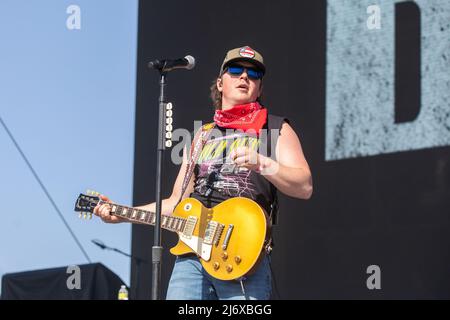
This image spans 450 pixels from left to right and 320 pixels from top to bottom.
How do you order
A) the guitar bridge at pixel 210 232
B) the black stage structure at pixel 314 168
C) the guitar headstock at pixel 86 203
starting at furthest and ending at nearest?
the black stage structure at pixel 314 168 → the guitar headstock at pixel 86 203 → the guitar bridge at pixel 210 232

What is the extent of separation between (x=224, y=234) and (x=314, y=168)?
367 centimetres

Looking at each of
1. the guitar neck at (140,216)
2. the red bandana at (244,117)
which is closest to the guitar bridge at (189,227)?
the guitar neck at (140,216)

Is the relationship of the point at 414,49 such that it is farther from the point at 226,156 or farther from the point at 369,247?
the point at 226,156

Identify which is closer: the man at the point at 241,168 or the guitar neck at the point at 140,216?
the man at the point at 241,168

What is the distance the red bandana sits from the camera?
12.6ft

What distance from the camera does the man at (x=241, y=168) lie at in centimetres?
360

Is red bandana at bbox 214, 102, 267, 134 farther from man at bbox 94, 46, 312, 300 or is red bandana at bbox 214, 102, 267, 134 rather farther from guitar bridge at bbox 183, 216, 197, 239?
guitar bridge at bbox 183, 216, 197, 239

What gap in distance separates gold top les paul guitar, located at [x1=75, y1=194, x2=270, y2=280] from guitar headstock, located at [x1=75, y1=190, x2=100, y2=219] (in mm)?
524

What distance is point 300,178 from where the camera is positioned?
3.63 metres

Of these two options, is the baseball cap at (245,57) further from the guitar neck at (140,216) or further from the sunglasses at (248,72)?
the guitar neck at (140,216)

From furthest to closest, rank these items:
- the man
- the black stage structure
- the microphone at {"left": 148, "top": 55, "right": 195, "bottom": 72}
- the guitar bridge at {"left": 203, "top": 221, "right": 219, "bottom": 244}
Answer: the black stage structure
the microphone at {"left": 148, "top": 55, "right": 195, "bottom": 72}
the guitar bridge at {"left": 203, "top": 221, "right": 219, "bottom": 244}
the man

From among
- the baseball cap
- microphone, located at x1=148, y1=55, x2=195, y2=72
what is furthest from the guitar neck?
the baseball cap

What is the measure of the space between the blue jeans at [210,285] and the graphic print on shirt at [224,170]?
13.0 inches

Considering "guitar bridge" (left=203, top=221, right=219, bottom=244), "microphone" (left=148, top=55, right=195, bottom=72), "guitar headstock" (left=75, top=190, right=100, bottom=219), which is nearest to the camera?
"guitar bridge" (left=203, top=221, right=219, bottom=244)
